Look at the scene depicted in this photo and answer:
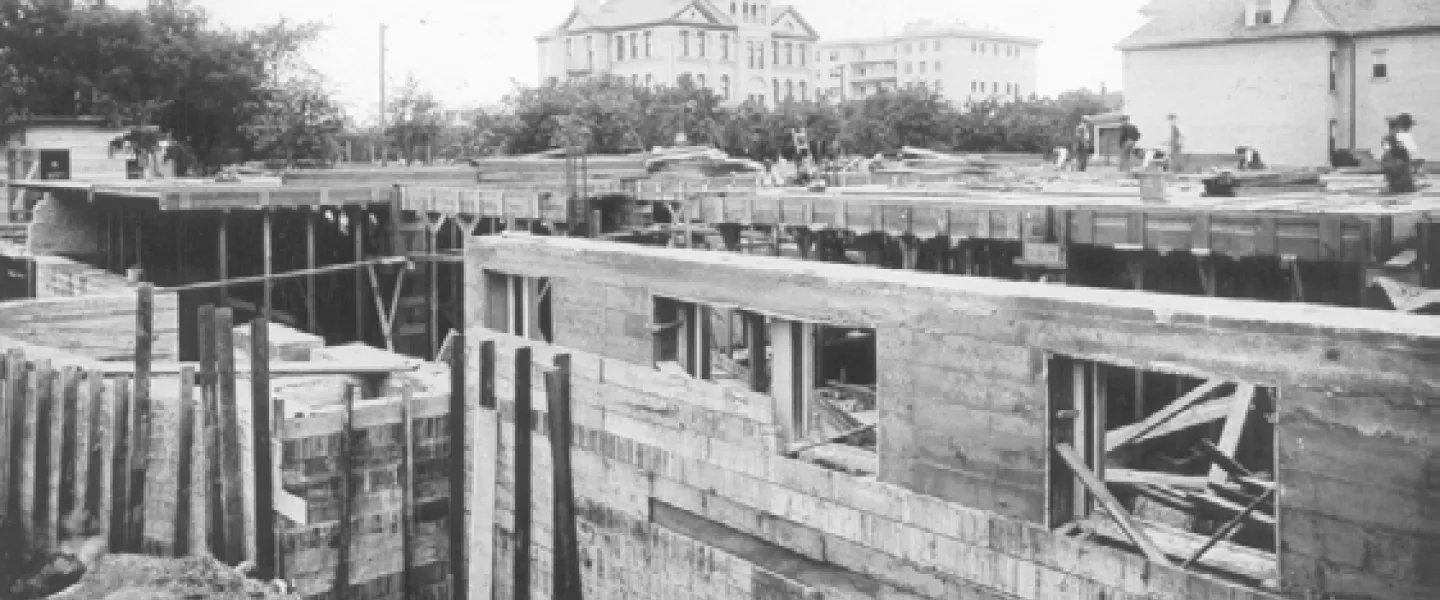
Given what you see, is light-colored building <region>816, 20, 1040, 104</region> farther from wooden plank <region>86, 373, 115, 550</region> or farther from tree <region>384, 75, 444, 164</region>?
wooden plank <region>86, 373, 115, 550</region>

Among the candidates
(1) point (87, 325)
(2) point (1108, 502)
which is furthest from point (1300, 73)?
(2) point (1108, 502)

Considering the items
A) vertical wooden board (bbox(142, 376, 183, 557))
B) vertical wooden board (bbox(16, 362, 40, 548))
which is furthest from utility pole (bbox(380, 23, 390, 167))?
vertical wooden board (bbox(142, 376, 183, 557))

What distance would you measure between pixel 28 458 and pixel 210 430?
3.71 meters

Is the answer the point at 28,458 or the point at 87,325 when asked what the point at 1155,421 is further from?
the point at 87,325

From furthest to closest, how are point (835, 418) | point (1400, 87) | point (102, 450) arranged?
point (1400, 87), point (102, 450), point (835, 418)

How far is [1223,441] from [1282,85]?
38.4 m

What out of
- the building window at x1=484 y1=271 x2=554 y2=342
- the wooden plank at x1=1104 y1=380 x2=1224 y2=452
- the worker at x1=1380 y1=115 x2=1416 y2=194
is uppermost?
the worker at x1=1380 y1=115 x2=1416 y2=194

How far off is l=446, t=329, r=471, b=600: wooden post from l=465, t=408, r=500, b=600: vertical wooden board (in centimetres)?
12

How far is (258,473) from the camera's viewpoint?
13844 millimetres

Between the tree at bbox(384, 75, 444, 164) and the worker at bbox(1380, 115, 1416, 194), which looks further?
the tree at bbox(384, 75, 444, 164)

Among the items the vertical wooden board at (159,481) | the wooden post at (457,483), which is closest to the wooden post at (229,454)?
the vertical wooden board at (159,481)

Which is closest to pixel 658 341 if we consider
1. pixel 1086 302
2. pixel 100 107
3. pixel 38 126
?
pixel 1086 302

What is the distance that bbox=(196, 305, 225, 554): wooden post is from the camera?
47.2 ft

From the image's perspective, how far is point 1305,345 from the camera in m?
8.52
